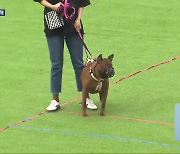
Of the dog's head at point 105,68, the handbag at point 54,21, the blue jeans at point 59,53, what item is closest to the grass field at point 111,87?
the blue jeans at point 59,53

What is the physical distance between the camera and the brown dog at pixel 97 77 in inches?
265

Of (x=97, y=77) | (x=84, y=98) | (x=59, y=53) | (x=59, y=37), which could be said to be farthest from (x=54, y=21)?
(x=84, y=98)

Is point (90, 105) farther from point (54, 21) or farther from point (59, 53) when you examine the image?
point (54, 21)

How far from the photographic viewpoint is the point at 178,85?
8.04m

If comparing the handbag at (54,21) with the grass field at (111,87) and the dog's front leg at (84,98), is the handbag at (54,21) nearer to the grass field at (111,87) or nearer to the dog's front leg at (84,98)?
the dog's front leg at (84,98)

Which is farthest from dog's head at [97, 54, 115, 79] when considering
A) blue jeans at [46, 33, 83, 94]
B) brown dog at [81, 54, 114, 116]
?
blue jeans at [46, 33, 83, 94]

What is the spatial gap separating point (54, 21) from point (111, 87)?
5.07 feet

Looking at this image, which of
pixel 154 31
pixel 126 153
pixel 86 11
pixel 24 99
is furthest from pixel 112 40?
pixel 126 153

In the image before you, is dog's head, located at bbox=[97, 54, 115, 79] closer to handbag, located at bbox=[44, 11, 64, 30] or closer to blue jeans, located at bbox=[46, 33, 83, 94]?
blue jeans, located at bbox=[46, 33, 83, 94]

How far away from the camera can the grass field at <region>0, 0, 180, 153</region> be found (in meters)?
6.39

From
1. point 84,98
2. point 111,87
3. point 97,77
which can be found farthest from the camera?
point 111,87

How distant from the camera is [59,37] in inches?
281

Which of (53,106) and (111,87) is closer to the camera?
(53,106)

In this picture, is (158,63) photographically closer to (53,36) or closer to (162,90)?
(162,90)
